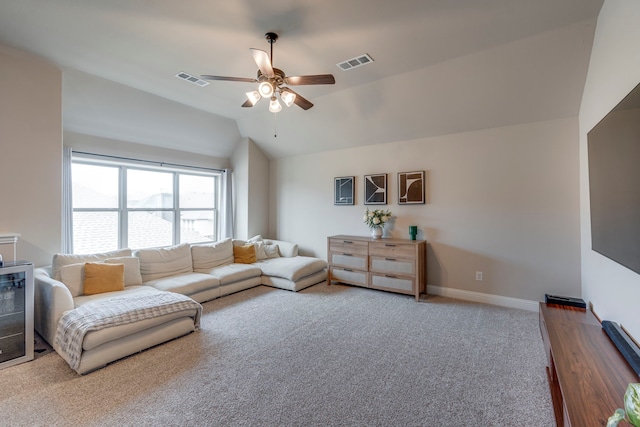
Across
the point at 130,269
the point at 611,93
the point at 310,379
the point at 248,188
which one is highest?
the point at 611,93

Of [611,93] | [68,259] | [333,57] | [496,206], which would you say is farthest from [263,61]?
[496,206]

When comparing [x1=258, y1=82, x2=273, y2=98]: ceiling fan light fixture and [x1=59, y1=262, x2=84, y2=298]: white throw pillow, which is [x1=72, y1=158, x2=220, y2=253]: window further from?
[x1=258, y1=82, x2=273, y2=98]: ceiling fan light fixture

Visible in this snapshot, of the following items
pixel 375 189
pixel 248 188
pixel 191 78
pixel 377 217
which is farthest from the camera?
pixel 248 188

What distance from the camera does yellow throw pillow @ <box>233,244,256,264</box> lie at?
17.3 ft

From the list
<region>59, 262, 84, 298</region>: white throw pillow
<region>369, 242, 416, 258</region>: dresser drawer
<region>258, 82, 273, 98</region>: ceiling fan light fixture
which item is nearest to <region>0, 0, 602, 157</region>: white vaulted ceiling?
<region>258, 82, 273, 98</region>: ceiling fan light fixture

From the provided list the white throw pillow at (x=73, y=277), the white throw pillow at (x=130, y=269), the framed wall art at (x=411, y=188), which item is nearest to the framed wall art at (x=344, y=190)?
the framed wall art at (x=411, y=188)

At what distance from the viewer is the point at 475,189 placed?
164 inches

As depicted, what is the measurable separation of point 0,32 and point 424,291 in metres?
5.96

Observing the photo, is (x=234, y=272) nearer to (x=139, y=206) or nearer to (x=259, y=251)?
(x=259, y=251)

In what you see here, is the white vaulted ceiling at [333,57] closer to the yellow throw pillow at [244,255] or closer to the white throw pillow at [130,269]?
the white throw pillow at [130,269]

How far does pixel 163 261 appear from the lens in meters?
4.30

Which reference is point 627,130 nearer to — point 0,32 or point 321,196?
point 321,196

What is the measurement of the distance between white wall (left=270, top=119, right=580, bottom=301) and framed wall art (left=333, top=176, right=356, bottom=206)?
0.14m

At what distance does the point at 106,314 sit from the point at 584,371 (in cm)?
350
